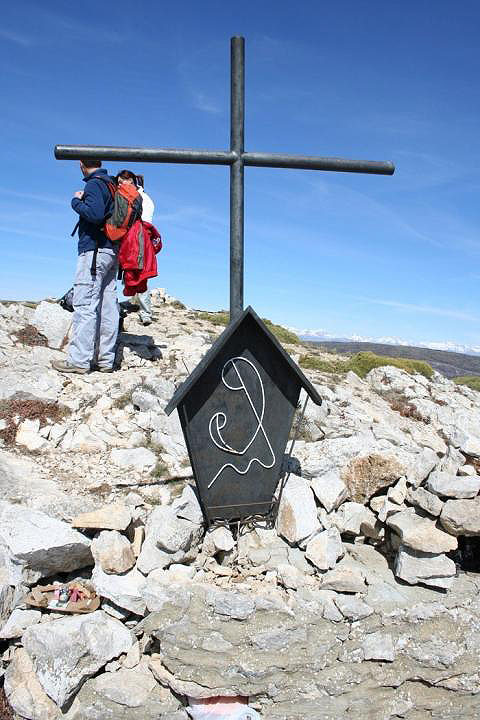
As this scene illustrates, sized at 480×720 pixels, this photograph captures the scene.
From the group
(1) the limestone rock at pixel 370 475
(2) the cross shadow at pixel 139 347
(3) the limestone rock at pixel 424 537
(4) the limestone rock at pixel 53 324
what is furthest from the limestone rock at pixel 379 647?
(4) the limestone rock at pixel 53 324

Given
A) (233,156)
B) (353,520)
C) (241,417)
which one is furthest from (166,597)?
(233,156)

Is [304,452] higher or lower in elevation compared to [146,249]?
lower

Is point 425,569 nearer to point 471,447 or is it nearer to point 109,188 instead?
point 471,447

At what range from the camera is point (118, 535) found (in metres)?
4.70

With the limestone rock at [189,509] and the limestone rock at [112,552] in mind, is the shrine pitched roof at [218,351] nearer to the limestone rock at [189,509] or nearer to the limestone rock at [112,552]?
the limestone rock at [189,509]

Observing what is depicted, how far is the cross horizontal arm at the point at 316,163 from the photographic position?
5.10m

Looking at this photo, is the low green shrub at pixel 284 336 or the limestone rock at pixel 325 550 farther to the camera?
the low green shrub at pixel 284 336

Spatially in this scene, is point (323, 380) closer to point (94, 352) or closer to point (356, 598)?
point (94, 352)

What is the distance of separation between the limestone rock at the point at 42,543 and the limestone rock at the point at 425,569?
9.47 ft

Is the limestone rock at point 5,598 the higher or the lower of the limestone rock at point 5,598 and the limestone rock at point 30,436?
the lower

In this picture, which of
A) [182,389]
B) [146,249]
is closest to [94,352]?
[146,249]

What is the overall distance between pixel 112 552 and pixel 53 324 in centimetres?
608

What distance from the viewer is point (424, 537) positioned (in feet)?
15.5

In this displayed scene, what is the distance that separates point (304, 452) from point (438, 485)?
1847 mm
